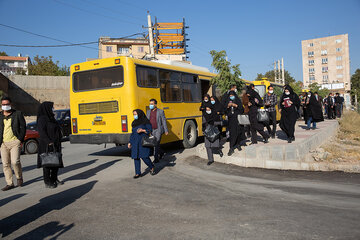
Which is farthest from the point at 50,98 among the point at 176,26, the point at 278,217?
the point at 278,217

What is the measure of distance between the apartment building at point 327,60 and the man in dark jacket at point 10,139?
4074 inches

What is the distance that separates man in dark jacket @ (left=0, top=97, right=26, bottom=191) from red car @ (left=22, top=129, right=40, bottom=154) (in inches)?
238

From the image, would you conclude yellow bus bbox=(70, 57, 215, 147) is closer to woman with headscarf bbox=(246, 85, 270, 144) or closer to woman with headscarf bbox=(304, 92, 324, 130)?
woman with headscarf bbox=(246, 85, 270, 144)

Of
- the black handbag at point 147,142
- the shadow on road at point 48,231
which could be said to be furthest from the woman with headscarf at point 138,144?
the shadow on road at point 48,231

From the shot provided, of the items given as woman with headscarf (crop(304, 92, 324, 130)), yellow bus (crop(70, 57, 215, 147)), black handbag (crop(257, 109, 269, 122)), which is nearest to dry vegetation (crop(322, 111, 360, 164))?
woman with headscarf (crop(304, 92, 324, 130))

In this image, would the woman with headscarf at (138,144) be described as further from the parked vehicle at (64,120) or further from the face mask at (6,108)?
the parked vehicle at (64,120)

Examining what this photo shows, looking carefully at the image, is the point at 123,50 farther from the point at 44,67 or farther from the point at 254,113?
the point at 254,113

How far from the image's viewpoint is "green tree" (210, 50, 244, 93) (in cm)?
1345

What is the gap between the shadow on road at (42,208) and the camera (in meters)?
4.18

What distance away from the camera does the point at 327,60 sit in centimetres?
10231

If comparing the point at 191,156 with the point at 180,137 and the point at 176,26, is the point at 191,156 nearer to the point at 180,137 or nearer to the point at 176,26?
the point at 180,137

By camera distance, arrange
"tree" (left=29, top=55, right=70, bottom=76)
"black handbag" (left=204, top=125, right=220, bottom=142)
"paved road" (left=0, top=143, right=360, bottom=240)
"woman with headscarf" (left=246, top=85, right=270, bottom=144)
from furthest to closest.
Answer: "tree" (left=29, top=55, right=70, bottom=76), "woman with headscarf" (left=246, top=85, right=270, bottom=144), "black handbag" (left=204, top=125, right=220, bottom=142), "paved road" (left=0, top=143, right=360, bottom=240)

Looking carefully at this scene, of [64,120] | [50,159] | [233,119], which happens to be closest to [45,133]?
[50,159]

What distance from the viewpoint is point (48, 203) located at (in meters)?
5.20
